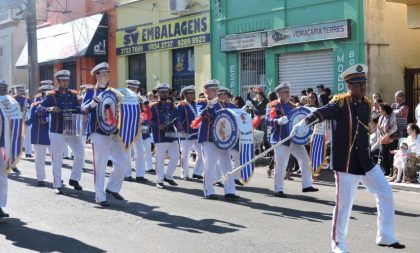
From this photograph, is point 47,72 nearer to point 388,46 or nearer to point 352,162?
point 388,46

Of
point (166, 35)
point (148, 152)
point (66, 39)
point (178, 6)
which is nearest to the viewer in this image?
point (148, 152)

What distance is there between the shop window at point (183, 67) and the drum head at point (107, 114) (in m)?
13.9

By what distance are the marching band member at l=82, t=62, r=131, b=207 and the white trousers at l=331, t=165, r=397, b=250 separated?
4534 mm

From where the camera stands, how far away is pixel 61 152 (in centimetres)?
1179

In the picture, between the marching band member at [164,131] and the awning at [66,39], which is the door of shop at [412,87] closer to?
the marching band member at [164,131]

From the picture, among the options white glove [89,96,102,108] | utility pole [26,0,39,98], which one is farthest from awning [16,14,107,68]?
white glove [89,96,102,108]

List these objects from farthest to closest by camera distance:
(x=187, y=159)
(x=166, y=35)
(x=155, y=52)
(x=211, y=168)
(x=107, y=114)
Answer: (x=155, y=52) < (x=166, y=35) < (x=187, y=159) < (x=211, y=168) < (x=107, y=114)

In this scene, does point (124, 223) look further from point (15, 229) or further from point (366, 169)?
point (366, 169)

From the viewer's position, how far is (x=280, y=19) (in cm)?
1983

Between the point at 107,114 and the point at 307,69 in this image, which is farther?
the point at 307,69

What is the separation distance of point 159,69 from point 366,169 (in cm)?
1935

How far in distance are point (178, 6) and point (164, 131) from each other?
11616 mm

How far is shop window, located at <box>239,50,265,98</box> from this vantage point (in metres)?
21.2

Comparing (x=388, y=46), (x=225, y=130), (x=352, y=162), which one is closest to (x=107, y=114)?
(x=225, y=130)
